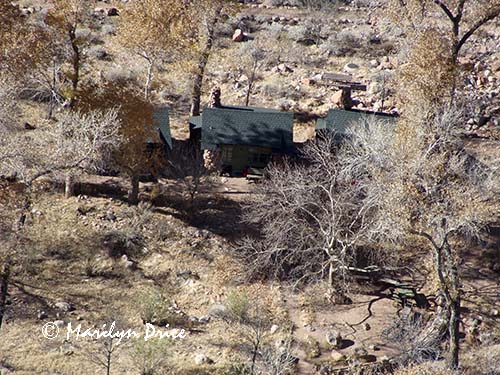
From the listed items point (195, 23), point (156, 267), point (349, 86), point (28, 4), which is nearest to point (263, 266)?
point (156, 267)

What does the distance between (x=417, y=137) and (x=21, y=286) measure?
15167mm

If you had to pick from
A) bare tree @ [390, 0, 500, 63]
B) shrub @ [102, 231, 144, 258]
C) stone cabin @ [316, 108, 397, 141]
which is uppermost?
bare tree @ [390, 0, 500, 63]

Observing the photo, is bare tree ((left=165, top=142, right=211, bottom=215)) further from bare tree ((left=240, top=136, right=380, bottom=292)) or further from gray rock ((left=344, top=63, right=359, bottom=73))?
gray rock ((left=344, top=63, right=359, bottom=73))

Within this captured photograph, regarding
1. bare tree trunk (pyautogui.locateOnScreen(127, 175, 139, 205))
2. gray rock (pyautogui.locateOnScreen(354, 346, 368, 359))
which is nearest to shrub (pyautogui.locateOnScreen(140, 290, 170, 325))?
bare tree trunk (pyautogui.locateOnScreen(127, 175, 139, 205))

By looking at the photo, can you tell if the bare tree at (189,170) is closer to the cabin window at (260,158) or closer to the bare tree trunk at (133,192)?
the bare tree trunk at (133,192)

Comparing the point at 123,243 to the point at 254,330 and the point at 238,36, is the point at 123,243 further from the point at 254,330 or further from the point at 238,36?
the point at 238,36

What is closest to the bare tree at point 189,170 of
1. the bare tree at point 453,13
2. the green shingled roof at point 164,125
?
the green shingled roof at point 164,125

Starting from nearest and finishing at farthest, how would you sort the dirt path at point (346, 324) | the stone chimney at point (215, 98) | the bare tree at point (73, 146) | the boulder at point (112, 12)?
the dirt path at point (346, 324) < the bare tree at point (73, 146) < the stone chimney at point (215, 98) < the boulder at point (112, 12)

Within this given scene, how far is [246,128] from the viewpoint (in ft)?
96.2

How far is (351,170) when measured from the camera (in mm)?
21406

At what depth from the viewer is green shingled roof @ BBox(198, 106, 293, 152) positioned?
28859 mm

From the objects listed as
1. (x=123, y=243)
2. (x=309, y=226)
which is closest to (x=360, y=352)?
(x=309, y=226)

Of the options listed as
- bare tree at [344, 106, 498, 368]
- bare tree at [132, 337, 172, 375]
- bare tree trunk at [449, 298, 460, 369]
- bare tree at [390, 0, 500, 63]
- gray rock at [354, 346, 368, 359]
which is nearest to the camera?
bare tree at [344, 106, 498, 368]

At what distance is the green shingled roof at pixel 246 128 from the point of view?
2886cm
